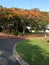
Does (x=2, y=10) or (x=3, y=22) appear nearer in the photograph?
(x=2, y=10)

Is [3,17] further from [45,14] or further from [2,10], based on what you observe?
[45,14]

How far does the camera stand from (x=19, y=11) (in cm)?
4450

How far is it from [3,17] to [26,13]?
5.20 meters

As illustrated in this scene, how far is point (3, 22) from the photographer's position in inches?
1882

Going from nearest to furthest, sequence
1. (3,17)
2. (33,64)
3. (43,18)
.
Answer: (33,64) < (3,17) < (43,18)

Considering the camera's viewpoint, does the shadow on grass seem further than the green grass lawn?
No

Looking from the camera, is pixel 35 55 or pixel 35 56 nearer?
→ pixel 35 56

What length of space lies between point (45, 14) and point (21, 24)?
6.19 meters

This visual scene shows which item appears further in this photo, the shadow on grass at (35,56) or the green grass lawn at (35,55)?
the green grass lawn at (35,55)

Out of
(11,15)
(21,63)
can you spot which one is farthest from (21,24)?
(21,63)

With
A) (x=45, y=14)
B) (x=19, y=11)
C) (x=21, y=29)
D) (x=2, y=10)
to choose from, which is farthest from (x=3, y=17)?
(x=45, y=14)

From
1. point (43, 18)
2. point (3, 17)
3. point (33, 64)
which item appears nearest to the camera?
point (33, 64)

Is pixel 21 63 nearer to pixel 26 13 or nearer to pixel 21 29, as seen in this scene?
pixel 26 13

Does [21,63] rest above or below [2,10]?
below
